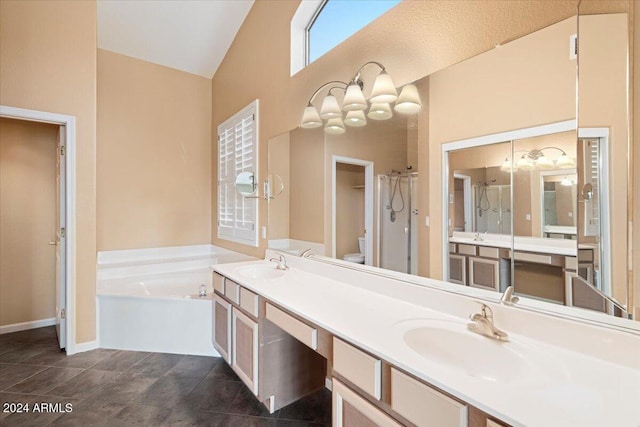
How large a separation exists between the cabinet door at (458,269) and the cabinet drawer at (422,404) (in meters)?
0.63

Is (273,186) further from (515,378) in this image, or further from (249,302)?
(515,378)

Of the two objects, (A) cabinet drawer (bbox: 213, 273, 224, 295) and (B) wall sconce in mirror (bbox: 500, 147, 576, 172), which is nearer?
(B) wall sconce in mirror (bbox: 500, 147, 576, 172)

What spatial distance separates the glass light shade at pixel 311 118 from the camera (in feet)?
7.54

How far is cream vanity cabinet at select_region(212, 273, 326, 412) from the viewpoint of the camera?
1870 mm

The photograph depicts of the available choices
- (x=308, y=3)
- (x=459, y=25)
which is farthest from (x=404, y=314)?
(x=308, y=3)

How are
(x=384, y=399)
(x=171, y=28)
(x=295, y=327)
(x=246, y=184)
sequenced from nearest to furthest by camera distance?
(x=384, y=399) → (x=295, y=327) → (x=246, y=184) → (x=171, y=28)

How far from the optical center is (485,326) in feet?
3.75

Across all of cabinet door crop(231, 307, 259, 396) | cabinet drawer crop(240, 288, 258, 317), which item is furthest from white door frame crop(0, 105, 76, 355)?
cabinet drawer crop(240, 288, 258, 317)

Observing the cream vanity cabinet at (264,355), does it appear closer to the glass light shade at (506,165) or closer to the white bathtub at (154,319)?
the white bathtub at (154,319)

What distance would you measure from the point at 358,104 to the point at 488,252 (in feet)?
3.83

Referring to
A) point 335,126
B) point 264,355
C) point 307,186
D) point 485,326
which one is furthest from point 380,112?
point 264,355

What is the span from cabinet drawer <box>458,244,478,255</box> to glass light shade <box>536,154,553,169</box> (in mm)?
426

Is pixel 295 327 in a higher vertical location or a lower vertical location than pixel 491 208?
lower

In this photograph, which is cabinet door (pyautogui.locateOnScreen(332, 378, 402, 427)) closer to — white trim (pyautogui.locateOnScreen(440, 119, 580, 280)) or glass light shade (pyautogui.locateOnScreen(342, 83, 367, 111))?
white trim (pyautogui.locateOnScreen(440, 119, 580, 280))
